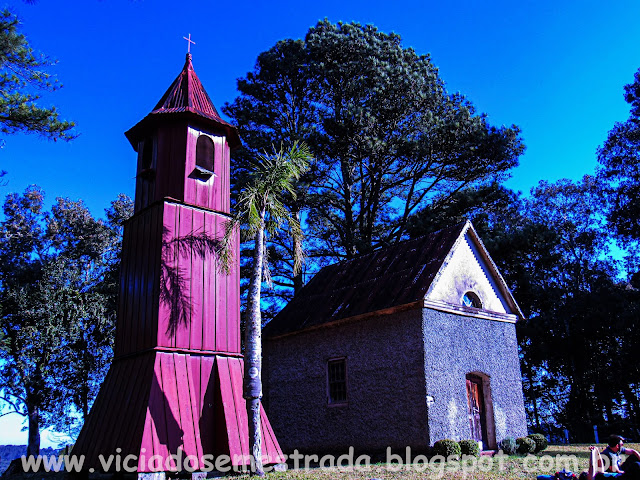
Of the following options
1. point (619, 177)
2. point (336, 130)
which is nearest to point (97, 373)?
point (336, 130)

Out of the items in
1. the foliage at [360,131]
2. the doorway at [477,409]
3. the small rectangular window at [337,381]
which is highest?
the foliage at [360,131]

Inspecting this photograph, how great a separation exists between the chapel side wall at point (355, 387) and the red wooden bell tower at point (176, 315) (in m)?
3.41

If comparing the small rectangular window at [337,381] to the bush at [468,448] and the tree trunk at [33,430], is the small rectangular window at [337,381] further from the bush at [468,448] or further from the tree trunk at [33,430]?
the tree trunk at [33,430]

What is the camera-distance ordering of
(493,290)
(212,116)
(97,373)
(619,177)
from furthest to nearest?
1. (619,177)
2. (97,373)
3. (493,290)
4. (212,116)

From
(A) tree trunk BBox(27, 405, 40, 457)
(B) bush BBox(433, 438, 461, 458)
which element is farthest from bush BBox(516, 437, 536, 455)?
(A) tree trunk BBox(27, 405, 40, 457)

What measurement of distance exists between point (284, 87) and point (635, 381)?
908 inches

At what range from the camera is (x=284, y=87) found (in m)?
25.7

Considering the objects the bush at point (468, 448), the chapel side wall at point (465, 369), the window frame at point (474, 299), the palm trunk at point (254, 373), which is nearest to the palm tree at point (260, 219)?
the palm trunk at point (254, 373)

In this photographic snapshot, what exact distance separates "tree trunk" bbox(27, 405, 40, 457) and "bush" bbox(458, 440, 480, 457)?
2086 centimetres

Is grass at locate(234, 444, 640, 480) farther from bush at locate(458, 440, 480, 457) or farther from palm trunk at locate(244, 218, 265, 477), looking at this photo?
palm trunk at locate(244, 218, 265, 477)

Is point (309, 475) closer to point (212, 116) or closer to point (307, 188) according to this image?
point (212, 116)

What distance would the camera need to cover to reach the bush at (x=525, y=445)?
15.0 metres

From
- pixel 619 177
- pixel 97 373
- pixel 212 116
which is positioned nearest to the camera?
pixel 212 116

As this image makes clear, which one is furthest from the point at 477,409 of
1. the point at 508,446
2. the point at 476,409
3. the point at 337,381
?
the point at 337,381
